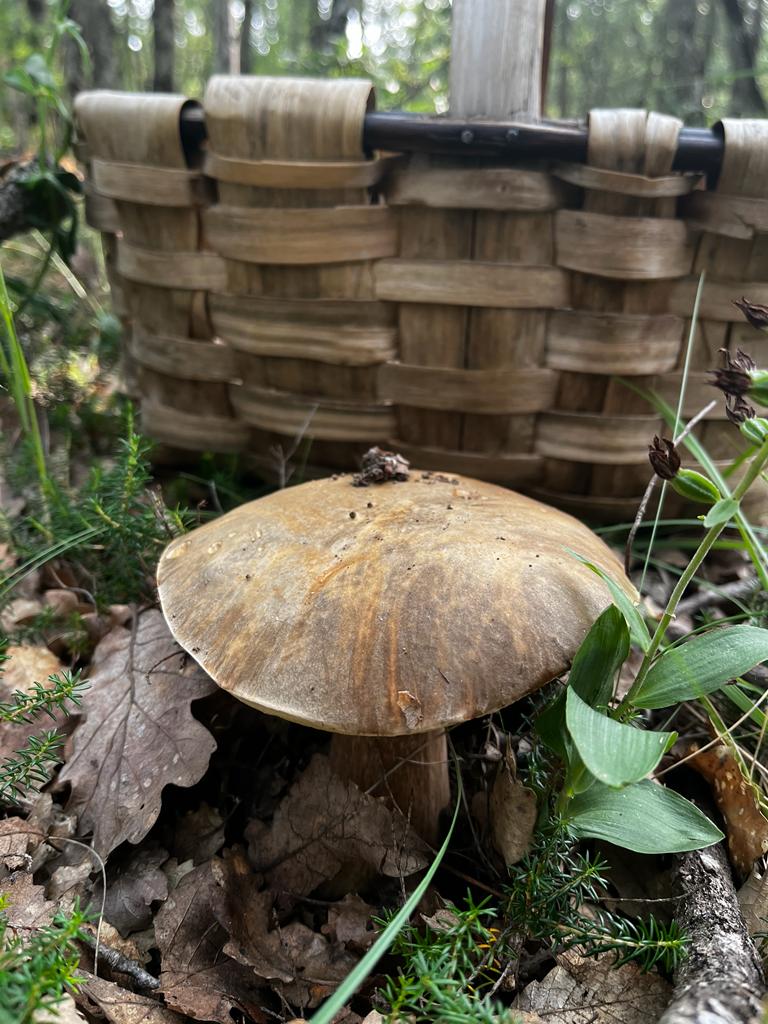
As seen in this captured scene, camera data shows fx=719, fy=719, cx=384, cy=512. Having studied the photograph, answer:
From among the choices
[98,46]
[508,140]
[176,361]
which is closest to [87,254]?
[98,46]

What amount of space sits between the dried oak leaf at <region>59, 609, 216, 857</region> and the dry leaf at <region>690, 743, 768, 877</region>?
0.89 metres

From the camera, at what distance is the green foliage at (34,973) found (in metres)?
0.72

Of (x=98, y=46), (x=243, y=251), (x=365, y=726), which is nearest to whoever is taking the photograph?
(x=365, y=726)

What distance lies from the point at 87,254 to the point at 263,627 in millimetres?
3618

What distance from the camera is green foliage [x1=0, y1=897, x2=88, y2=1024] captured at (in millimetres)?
716

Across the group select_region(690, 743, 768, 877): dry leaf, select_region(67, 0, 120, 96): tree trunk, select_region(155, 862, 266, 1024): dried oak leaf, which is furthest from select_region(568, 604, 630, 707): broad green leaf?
select_region(67, 0, 120, 96): tree trunk

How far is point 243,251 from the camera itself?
5.49 ft

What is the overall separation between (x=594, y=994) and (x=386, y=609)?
1.97 ft

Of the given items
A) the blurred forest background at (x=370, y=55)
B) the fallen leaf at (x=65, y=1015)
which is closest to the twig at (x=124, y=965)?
the fallen leaf at (x=65, y=1015)

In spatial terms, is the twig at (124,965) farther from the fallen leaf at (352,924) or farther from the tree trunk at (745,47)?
the tree trunk at (745,47)

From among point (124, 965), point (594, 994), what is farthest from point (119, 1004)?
point (594, 994)

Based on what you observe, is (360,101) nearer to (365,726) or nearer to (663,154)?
(663,154)

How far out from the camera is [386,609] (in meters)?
1.02

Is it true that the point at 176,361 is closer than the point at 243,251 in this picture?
No
